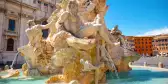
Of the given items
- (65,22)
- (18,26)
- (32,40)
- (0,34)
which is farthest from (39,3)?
(65,22)

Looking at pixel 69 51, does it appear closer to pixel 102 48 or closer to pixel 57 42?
pixel 57 42

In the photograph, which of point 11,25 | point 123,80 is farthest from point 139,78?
point 11,25

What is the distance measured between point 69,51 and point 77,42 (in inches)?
13.0

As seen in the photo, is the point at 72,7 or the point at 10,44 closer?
the point at 72,7

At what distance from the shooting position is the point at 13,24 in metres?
21.6

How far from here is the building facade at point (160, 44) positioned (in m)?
55.1

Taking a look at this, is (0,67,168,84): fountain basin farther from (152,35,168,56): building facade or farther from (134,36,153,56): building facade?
(134,36,153,56): building facade

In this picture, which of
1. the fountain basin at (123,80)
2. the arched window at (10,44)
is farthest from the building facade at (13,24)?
the fountain basin at (123,80)

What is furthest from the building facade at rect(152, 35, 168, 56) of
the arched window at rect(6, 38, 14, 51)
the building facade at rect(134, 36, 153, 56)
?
the arched window at rect(6, 38, 14, 51)

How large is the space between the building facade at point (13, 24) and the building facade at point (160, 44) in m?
46.7

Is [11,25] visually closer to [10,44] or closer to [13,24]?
[13,24]

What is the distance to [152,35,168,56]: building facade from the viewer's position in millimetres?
55062

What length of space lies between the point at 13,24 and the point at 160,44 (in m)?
50.9

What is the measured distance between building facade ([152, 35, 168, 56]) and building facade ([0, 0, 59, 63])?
153 feet
